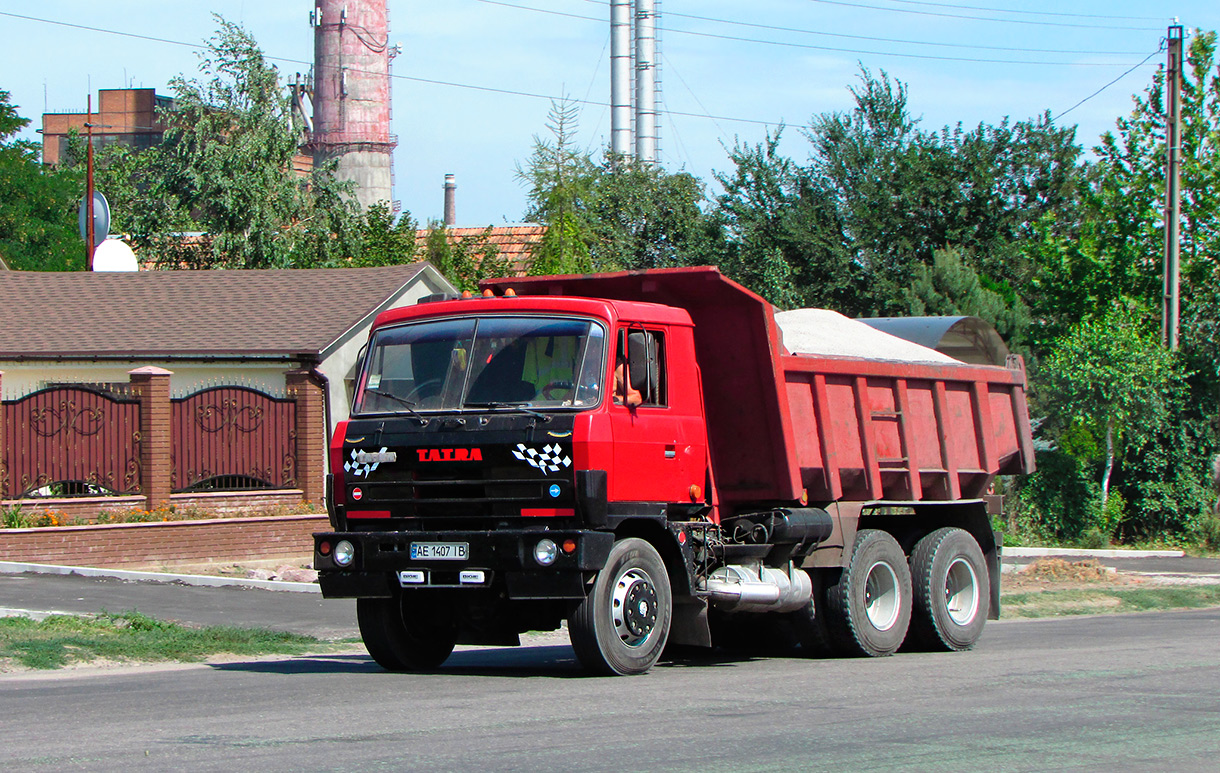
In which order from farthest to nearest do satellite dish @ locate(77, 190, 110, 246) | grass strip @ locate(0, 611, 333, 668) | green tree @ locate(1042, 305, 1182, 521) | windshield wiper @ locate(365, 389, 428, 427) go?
satellite dish @ locate(77, 190, 110, 246) → green tree @ locate(1042, 305, 1182, 521) → grass strip @ locate(0, 611, 333, 668) → windshield wiper @ locate(365, 389, 428, 427)

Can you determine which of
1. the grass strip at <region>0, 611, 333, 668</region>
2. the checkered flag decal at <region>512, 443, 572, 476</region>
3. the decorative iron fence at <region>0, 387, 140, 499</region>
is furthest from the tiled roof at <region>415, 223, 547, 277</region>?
the checkered flag decal at <region>512, 443, 572, 476</region>

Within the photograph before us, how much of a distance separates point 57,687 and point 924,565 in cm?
722

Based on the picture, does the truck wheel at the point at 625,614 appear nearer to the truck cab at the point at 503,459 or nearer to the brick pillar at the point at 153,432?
the truck cab at the point at 503,459

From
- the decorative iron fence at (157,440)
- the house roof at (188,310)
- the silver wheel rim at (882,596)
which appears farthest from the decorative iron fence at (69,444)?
the silver wheel rim at (882,596)

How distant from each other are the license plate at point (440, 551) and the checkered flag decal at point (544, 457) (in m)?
0.73

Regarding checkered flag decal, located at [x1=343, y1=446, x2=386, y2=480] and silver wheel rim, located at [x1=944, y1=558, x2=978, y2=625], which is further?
silver wheel rim, located at [x1=944, y1=558, x2=978, y2=625]

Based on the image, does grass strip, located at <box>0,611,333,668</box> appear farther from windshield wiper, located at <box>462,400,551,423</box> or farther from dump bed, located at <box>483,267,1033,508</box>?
dump bed, located at <box>483,267,1033,508</box>

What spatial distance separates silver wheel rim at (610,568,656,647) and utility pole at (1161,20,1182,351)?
2336 cm

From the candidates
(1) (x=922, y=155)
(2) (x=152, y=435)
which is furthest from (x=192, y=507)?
(1) (x=922, y=155)

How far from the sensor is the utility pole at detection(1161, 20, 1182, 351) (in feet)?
102

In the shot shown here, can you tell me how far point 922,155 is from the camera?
43.9 meters

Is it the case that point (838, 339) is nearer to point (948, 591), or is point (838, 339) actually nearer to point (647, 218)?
point (948, 591)

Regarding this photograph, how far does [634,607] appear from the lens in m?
10.5

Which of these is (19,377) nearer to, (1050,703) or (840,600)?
(840,600)
